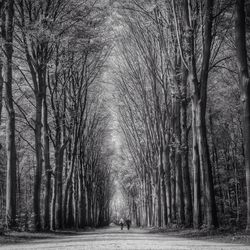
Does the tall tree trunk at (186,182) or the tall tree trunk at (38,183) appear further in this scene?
the tall tree trunk at (186,182)

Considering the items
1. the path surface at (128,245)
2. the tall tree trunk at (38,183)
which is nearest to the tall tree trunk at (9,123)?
the tall tree trunk at (38,183)

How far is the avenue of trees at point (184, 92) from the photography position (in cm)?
1413

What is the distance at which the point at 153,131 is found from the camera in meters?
25.7

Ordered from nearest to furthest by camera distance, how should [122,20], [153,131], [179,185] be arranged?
[179,185]
[122,20]
[153,131]

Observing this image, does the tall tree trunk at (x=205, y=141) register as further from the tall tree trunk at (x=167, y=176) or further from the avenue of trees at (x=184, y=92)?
the tall tree trunk at (x=167, y=176)

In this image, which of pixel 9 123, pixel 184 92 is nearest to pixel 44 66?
pixel 9 123

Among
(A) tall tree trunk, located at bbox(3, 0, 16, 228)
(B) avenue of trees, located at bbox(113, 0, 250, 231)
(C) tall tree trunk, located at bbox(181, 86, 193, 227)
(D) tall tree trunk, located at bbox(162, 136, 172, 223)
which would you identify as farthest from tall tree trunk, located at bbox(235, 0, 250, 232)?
(D) tall tree trunk, located at bbox(162, 136, 172, 223)

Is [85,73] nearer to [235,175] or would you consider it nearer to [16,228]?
[16,228]

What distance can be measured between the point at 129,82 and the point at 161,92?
2769 millimetres

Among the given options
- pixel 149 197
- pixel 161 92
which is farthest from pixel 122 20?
pixel 149 197

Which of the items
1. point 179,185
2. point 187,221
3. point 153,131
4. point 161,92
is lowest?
point 187,221

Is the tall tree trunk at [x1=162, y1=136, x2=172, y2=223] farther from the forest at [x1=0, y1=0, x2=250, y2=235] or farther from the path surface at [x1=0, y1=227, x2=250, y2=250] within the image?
the path surface at [x1=0, y1=227, x2=250, y2=250]

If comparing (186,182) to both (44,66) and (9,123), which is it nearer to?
(9,123)

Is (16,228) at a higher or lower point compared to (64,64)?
lower
